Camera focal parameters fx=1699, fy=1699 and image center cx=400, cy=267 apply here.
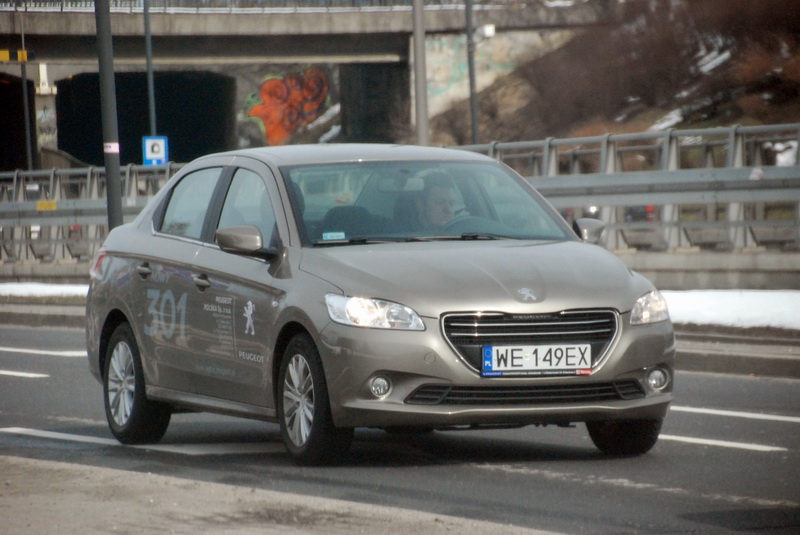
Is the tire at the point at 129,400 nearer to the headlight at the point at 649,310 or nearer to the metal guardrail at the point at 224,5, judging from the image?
the headlight at the point at 649,310

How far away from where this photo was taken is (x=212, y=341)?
8.48 meters

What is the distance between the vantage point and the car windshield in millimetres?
8195

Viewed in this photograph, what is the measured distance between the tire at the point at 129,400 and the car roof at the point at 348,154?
49.2 inches

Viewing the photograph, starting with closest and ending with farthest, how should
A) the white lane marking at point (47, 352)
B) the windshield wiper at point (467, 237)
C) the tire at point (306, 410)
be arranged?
the tire at point (306, 410) < the windshield wiper at point (467, 237) < the white lane marking at point (47, 352)

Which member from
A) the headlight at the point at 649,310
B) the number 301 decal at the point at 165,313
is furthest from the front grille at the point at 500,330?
the number 301 decal at the point at 165,313

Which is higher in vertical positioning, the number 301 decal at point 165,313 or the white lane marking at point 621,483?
the number 301 decal at point 165,313

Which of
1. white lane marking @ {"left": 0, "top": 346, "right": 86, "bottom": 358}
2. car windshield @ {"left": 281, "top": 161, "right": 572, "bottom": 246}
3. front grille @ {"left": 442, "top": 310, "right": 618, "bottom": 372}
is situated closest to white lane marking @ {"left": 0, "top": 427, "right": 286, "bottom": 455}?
car windshield @ {"left": 281, "top": 161, "right": 572, "bottom": 246}

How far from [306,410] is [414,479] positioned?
63 cm

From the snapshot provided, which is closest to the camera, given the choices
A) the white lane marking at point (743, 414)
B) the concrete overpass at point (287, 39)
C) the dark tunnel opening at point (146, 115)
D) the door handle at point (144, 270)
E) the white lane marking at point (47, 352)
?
the door handle at point (144, 270)

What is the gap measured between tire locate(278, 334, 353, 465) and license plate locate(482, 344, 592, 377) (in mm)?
759

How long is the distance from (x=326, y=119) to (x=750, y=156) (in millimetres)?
65013

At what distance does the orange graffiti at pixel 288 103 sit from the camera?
84375 mm

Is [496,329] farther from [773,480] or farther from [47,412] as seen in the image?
[47,412]

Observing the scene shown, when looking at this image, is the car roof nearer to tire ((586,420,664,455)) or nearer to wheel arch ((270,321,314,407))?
wheel arch ((270,321,314,407))
